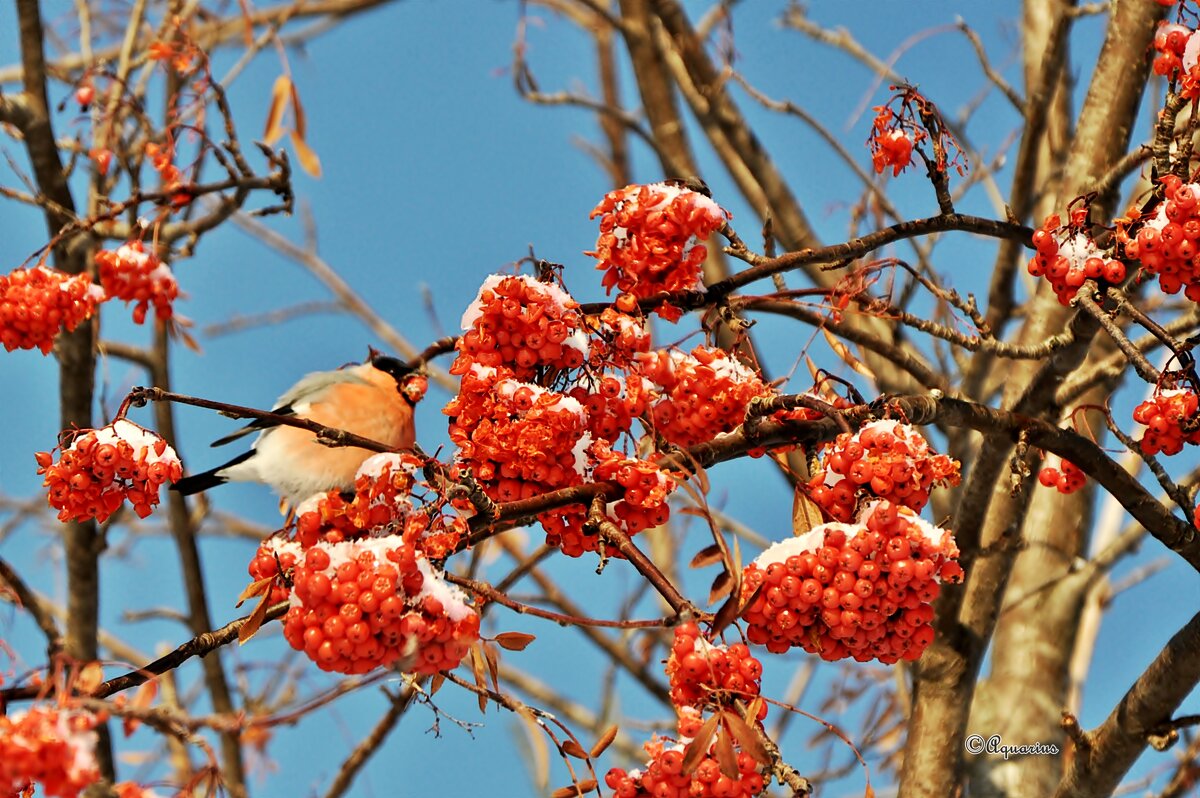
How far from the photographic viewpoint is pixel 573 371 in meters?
2.11

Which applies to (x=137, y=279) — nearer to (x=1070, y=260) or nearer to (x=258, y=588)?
(x=258, y=588)

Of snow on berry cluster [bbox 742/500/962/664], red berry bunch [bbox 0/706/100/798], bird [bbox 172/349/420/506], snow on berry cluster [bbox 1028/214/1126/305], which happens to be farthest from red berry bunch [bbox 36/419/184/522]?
bird [bbox 172/349/420/506]

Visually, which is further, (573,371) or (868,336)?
(868,336)

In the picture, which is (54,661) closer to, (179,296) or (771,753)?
(771,753)

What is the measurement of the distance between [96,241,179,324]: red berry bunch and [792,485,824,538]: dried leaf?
209 centimetres

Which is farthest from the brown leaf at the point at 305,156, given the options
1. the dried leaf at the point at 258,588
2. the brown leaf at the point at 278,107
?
the dried leaf at the point at 258,588

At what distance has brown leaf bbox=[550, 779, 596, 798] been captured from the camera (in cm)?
195

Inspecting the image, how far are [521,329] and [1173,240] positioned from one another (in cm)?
103

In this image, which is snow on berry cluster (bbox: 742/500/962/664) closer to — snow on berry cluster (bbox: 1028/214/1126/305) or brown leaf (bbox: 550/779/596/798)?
brown leaf (bbox: 550/779/596/798)

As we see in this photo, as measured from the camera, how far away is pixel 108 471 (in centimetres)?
206

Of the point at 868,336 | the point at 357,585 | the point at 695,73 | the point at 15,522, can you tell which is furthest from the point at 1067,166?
the point at 15,522

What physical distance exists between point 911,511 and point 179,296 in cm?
239

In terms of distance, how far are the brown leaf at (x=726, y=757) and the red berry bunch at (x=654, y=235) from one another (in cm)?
89

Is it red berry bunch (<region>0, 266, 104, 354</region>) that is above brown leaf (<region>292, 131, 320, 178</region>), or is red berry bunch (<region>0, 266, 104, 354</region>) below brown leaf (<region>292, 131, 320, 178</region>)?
below
